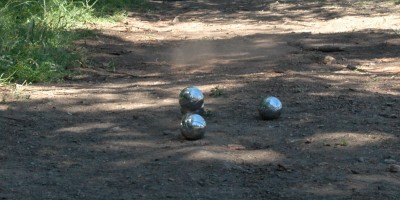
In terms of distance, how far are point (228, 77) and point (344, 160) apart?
127 inches

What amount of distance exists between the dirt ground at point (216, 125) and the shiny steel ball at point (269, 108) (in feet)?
0.31

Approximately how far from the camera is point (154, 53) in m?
11.2

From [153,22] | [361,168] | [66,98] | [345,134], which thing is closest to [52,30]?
[66,98]

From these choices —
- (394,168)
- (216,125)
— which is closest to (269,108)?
(216,125)

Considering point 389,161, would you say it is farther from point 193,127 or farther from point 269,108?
point 193,127

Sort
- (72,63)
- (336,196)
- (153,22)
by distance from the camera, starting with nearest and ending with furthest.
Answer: (336,196) < (72,63) < (153,22)

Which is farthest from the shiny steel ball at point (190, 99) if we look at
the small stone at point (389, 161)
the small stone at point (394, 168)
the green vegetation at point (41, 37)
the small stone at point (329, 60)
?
the small stone at point (329, 60)

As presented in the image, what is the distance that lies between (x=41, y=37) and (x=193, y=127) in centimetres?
476

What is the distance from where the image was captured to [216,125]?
646cm

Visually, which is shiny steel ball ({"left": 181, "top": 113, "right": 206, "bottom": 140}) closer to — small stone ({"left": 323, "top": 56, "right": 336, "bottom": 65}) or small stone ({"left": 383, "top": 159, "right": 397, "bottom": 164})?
small stone ({"left": 383, "top": 159, "right": 397, "bottom": 164})

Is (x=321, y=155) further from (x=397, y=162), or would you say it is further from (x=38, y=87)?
(x=38, y=87)

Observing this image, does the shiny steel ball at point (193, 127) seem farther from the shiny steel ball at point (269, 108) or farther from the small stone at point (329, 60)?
the small stone at point (329, 60)

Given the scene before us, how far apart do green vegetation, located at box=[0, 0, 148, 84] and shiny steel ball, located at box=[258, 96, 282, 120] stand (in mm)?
2910

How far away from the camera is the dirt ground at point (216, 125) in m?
4.99
